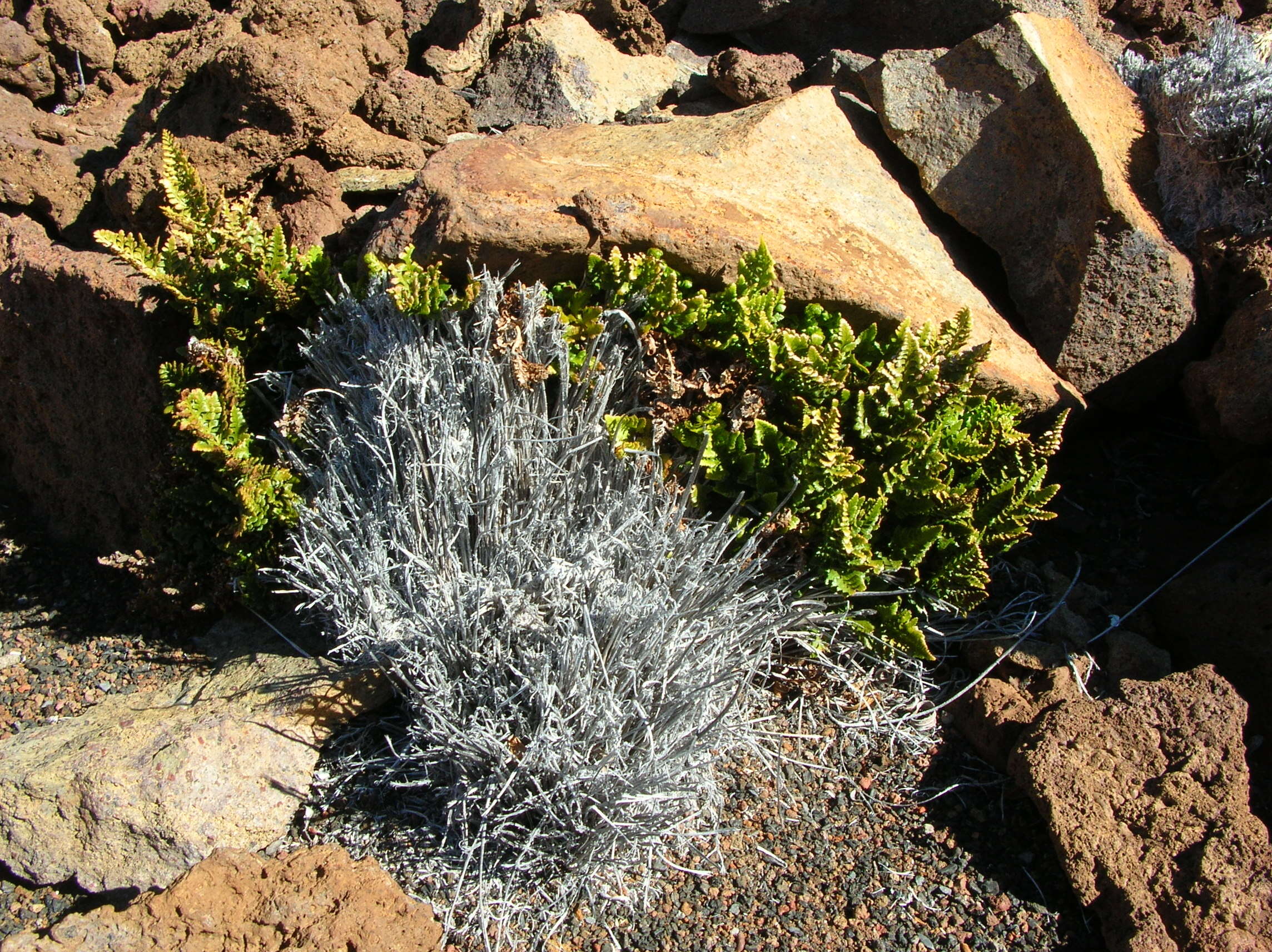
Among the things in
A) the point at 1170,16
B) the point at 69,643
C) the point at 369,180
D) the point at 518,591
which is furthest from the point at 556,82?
the point at 69,643

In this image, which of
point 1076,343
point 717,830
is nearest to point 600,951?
point 717,830

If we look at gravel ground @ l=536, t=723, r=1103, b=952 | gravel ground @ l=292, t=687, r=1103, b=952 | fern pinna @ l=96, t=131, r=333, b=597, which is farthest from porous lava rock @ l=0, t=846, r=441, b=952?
Answer: fern pinna @ l=96, t=131, r=333, b=597

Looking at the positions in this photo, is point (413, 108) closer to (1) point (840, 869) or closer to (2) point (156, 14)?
(2) point (156, 14)

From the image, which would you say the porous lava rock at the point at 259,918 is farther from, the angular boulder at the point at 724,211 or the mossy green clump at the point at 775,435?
the angular boulder at the point at 724,211

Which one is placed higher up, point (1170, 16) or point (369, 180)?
point (1170, 16)

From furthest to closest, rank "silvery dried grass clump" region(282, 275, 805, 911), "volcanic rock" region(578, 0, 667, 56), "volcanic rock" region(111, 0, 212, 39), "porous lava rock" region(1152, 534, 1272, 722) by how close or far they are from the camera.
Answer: "volcanic rock" region(111, 0, 212, 39) → "volcanic rock" region(578, 0, 667, 56) → "porous lava rock" region(1152, 534, 1272, 722) → "silvery dried grass clump" region(282, 275, 805, 911)

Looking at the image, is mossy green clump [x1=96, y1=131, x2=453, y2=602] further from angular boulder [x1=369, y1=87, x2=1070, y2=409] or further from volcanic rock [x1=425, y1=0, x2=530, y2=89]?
volcanic rock [x1=425, y1=0, x2=530, y2=89]

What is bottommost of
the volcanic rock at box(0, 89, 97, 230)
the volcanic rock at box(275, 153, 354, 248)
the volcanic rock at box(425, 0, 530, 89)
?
the volcanic rock at box(0, 89, 97, 230)
